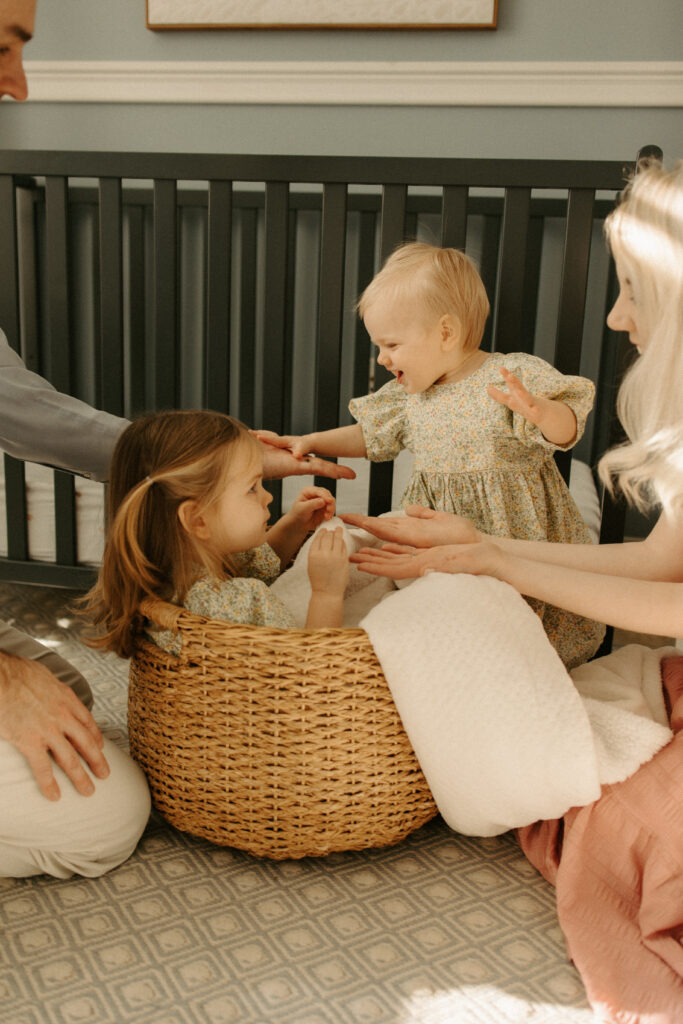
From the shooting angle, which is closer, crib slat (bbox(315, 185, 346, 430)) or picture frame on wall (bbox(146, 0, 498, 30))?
crib slat (bbox(315, 185, 346, 430))

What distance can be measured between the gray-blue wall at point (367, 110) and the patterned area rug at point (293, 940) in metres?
1.74

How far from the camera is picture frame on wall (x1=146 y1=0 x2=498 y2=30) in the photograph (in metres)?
2.05

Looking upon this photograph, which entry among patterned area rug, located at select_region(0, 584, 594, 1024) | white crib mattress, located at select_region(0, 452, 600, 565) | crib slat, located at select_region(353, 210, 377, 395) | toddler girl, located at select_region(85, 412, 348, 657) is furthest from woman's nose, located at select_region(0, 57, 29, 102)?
crib slat, located at select_region(353, 210, 377, 395)

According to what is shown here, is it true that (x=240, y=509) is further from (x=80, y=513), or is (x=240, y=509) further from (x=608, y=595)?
(x=80, y=513)

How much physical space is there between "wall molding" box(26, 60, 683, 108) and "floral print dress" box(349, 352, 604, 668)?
44.2 inches

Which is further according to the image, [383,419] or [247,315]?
[247,315]

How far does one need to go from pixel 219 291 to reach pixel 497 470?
0.56m

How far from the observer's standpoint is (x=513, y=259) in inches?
52.4

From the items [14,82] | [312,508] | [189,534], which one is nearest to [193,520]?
[189,534]

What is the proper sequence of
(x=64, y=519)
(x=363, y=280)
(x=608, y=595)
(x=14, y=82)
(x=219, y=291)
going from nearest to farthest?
(x=608, y=595) → (x=14, y=82) → (x=219, y=291) → (x=64, y=519) → (x=363, y=280)

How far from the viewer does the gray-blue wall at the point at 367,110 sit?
2.05 metres

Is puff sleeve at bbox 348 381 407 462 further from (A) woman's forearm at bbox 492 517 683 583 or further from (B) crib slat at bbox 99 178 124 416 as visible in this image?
(B) crib slat at bbox 99 178 124 416

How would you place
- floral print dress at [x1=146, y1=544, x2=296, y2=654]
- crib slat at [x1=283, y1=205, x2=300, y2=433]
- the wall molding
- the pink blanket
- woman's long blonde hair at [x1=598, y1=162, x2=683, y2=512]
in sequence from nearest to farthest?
the pink blanket < woman's long blonde hair at [x1=598, y1=162, x2=683, y2=512] < floral print dress at [x1=146, y1=544, x2=296, y2=654] < the wall molding < crib slat at [x1=283, y1=205, x2=300, y2=433]

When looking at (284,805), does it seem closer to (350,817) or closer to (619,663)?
(350,817)
